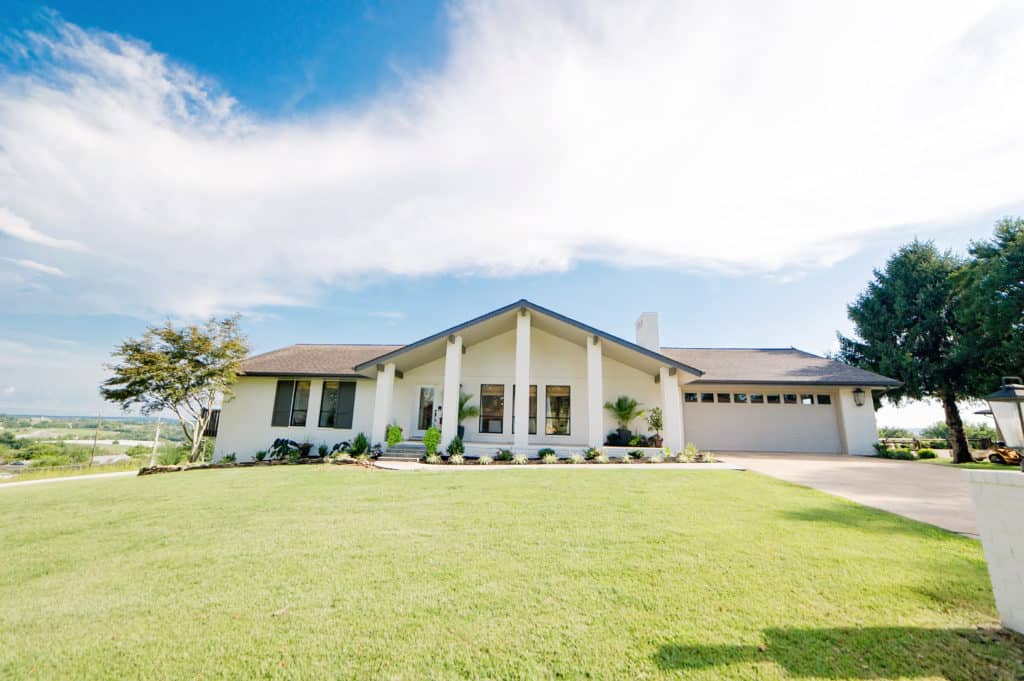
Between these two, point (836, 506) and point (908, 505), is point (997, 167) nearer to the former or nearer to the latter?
point (908, 505)

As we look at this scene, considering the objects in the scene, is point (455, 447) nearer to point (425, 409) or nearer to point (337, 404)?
point (425, 409)

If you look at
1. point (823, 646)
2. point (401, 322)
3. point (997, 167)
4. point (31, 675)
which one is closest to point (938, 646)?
point (823, 646)

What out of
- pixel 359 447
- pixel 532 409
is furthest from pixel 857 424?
pixel 359 447

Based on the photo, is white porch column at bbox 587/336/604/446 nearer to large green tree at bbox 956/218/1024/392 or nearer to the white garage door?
the white garage door

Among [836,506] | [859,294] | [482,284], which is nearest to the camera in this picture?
[836,506]

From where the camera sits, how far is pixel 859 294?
20797 millimetres

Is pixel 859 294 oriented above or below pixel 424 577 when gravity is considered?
above

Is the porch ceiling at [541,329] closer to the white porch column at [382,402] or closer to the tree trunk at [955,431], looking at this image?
the white porch column at [382,402]

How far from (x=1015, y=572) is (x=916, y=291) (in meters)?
22.8

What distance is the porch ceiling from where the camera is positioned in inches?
→ 531

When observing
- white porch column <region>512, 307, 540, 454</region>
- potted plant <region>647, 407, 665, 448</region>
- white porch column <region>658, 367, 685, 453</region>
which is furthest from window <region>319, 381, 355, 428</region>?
white porch column <region>658, 367, 685, 453</region>

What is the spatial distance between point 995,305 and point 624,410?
48.5 feet

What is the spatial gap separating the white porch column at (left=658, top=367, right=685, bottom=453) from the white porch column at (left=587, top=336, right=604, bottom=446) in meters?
2.13

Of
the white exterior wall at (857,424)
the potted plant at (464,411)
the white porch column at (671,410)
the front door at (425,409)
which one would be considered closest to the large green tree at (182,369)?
the front door at (425,409)
